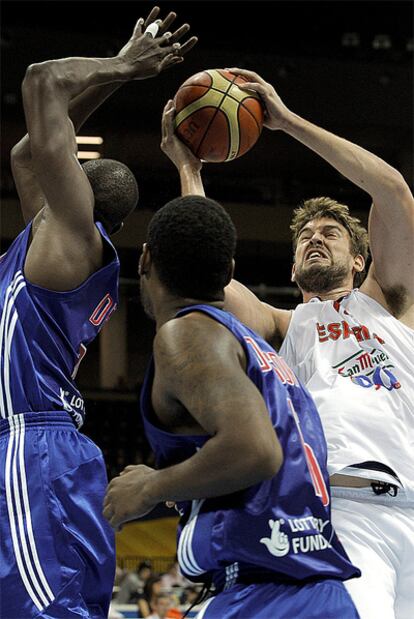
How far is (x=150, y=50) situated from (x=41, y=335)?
1.23 m

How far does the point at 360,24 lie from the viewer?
16109 mm

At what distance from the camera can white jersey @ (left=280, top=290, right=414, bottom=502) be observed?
10.7ft

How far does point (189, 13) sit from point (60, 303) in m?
13.1

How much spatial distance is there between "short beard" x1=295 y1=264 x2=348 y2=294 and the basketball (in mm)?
581

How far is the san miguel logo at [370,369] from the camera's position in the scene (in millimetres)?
3445

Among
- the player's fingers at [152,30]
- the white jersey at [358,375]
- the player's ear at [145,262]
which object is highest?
the player's fingers at [152,30]

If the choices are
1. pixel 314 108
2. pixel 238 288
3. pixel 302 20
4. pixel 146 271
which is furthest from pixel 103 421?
pixel 146 271

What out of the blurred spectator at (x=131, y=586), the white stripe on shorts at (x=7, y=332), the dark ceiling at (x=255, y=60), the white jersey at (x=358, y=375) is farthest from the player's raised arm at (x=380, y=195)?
the dark ceiling at (x=255, y=60)

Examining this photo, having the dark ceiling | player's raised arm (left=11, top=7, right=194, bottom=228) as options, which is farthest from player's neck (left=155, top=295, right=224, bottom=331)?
the dark ceiling

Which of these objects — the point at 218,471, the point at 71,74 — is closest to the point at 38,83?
the point at 71,74

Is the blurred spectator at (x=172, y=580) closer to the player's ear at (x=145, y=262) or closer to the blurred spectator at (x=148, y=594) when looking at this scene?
the blurred spectator at (x=148, y=594)

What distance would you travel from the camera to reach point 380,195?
3586 millimetres

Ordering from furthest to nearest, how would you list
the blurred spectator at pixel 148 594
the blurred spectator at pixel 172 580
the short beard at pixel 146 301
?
the blurred spectator at pixel 172 580, the blurred spectator at pixel 148 594, the short beard at pixel 146 301

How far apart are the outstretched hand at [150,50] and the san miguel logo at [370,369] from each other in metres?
1.35
